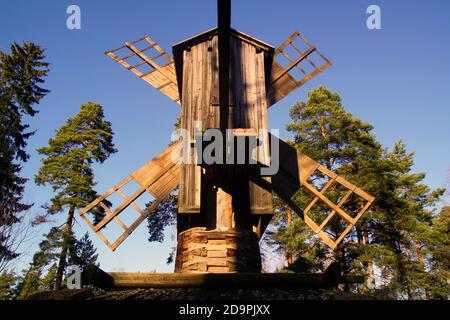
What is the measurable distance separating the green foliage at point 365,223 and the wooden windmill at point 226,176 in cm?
979

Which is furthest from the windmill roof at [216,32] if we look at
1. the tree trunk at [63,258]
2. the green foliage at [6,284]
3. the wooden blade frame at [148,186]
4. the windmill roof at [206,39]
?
the green foliage at [6,284]

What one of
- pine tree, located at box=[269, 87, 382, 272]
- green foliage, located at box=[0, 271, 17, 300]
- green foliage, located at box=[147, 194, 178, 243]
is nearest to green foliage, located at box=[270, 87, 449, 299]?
pine tree, located at box=[269, 87, 382, 272]

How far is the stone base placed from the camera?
6.38m

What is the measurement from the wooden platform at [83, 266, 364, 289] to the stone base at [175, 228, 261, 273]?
2.00m

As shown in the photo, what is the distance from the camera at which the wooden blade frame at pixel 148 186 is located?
27.9 ft

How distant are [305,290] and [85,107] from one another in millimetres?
23948

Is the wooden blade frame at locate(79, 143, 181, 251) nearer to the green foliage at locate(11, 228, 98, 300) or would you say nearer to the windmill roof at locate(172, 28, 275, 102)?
the windmill roof at locate(172, 28, 275, 102)

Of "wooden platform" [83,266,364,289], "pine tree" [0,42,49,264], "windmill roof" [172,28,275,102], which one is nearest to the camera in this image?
"wooden platform" [83,266,364,289]

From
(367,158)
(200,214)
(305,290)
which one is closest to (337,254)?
(367,158)

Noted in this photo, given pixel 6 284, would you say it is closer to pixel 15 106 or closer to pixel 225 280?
pixel 15 106

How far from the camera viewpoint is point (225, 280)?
4.31 metres

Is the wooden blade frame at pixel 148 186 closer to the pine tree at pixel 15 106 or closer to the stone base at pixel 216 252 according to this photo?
the stone base at pixel 216 252

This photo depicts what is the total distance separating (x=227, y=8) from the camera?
2.42 metres
